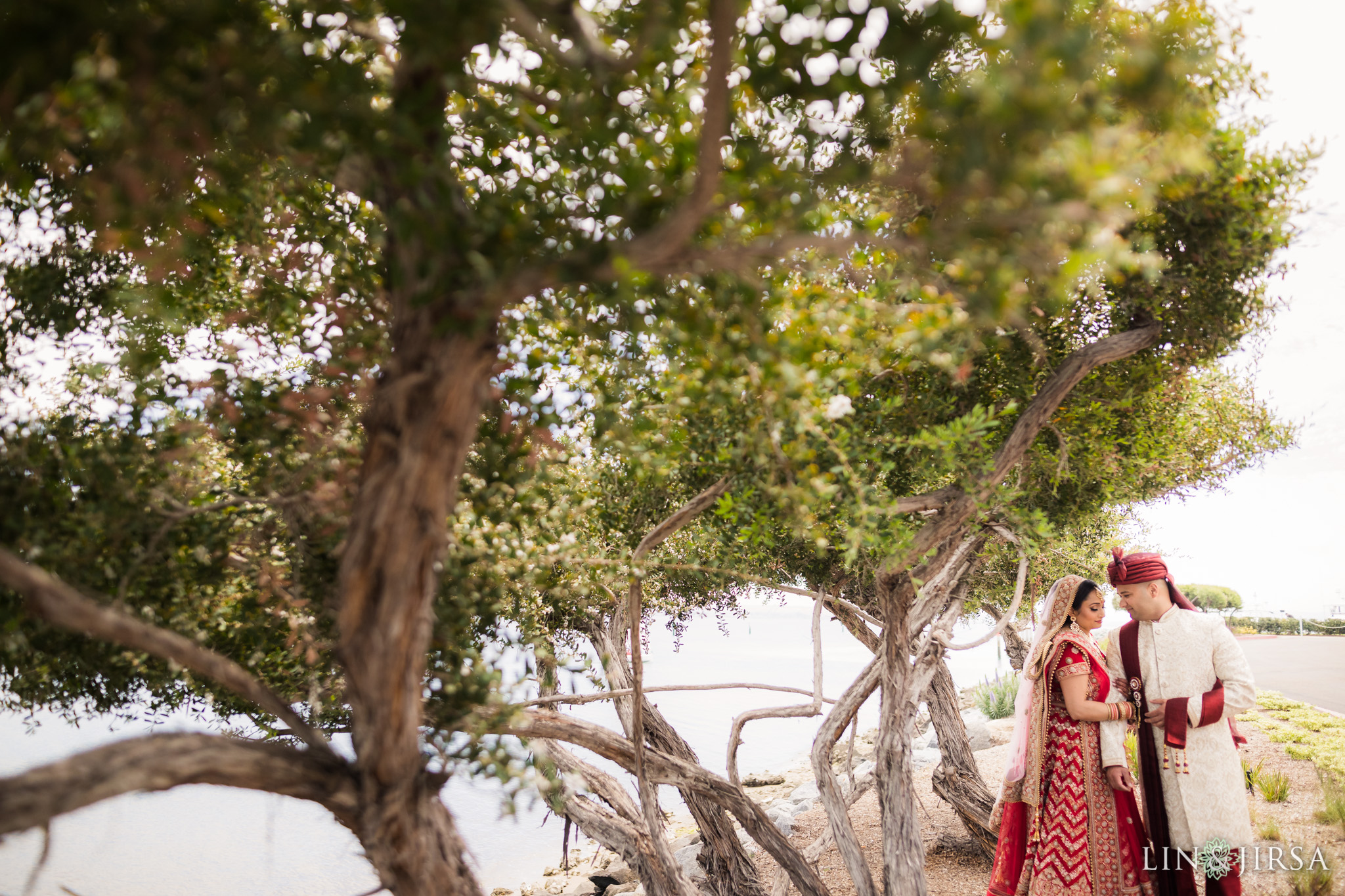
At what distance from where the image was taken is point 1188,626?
482cm

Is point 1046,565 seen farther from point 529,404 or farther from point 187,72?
point 187,72

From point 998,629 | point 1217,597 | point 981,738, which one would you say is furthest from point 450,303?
point 1217,597

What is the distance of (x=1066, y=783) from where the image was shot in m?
4.99

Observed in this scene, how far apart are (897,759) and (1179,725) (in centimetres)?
210

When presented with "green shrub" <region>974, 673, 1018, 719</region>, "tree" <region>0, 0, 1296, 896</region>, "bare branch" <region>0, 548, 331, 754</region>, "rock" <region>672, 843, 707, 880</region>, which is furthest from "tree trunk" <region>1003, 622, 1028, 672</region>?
"bare branch" <region>0, 548, 331, 754</region>

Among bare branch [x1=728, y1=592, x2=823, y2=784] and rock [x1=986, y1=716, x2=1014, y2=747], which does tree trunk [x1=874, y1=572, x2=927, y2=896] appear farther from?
rock [x1=986, y1=716, x2=1014, y2=747]

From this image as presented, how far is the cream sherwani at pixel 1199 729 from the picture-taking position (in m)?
4.55

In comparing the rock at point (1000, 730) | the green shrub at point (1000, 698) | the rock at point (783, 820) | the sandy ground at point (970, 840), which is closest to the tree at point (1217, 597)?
the green shrub at point (1000, 698)

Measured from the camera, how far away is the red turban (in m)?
4.95

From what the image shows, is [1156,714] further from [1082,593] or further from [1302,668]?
[1302,668]

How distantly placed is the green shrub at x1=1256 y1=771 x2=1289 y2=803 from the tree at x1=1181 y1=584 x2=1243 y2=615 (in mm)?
37599

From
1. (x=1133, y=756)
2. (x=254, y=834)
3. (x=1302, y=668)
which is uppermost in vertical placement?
(x=1133, y=756)

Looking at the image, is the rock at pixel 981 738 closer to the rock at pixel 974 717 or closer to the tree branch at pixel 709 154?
the rock at pixel 974 717

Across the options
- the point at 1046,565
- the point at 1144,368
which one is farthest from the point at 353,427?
the point at 1046,565
